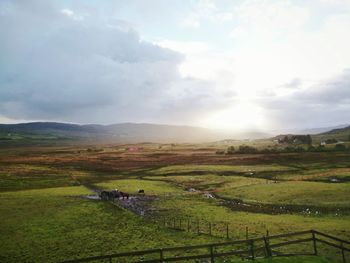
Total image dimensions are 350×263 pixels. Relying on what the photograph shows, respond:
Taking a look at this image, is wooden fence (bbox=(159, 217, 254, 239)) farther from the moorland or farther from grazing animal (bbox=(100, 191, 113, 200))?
grazing animal (bbox=(100, 191, 113, 200))

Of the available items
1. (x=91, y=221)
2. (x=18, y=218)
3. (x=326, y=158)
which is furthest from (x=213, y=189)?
(x=326, y=158)

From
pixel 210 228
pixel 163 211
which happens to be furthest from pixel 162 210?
pixel 210 228

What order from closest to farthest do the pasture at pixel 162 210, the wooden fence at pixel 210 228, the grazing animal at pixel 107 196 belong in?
the pasture at pixel 162 210 < the wooden fence at pixel 210 228 < the grazing animal at pixel 107 196

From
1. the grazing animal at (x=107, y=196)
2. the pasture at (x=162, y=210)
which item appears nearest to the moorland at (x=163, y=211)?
the pasture at (x=162, y=210)

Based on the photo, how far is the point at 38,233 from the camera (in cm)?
4181

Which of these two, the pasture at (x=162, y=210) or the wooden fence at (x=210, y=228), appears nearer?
the pasture at (x=162, y=210)

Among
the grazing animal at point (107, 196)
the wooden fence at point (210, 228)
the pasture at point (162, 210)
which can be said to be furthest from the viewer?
the grazing animal at point (107, 196)

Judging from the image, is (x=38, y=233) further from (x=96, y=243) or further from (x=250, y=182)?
(x=250, y=182)

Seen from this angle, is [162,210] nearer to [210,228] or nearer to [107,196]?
[210,228]

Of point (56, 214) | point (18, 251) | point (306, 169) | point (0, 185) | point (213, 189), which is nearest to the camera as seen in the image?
point (18, 251)

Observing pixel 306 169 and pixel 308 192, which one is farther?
pixel 306 169

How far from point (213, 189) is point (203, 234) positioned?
128 feet

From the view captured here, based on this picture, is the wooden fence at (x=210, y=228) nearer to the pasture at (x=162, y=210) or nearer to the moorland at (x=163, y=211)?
the moorland at (x=163, y=211)

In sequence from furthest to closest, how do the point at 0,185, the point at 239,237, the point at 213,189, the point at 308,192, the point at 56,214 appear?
1. the point at 0,185
2. the point at 213,189
3. the point at 308,192
4. the point at 56,214
5. the point at 239,237
